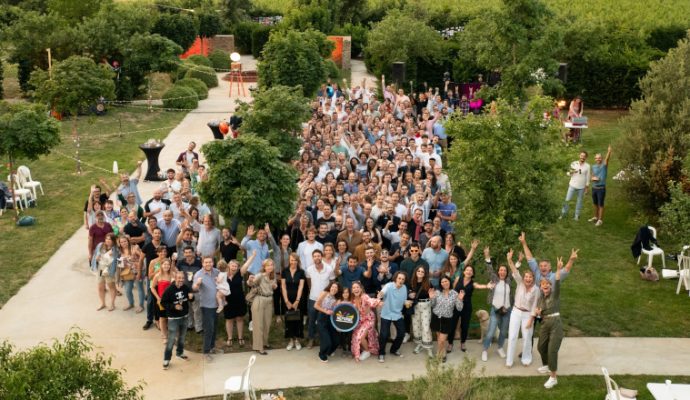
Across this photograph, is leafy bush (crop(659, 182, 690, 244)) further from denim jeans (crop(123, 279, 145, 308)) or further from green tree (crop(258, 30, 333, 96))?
green tree (crop(258, 30, 333, 96))

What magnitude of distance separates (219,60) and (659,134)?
26358 millimetres

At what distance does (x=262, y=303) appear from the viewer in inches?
470

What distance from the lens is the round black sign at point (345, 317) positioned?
38.2 ft

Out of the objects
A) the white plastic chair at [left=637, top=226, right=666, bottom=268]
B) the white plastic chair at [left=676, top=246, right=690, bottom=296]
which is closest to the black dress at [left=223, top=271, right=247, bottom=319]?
the white plastic chair at [left=676, top=246, right=690, bottom=296]

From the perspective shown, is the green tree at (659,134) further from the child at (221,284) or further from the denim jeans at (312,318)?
the child at (221,284)

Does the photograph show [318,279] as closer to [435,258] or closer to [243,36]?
[435,258]

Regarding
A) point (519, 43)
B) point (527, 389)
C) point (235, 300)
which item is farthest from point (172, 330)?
point (519, 43)

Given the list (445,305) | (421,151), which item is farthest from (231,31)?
(445,305)

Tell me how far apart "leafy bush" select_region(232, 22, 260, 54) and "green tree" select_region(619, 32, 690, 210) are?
95.3ft

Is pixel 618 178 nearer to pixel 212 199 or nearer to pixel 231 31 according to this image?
pixel 212 199

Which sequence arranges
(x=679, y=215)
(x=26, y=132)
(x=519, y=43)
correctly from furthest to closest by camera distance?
1. (x=519, y=43)
2. (x=26, y=132)
3. (x=679, y=215)

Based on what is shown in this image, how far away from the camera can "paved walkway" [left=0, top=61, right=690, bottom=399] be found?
1135cm

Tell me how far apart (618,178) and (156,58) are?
684 inches

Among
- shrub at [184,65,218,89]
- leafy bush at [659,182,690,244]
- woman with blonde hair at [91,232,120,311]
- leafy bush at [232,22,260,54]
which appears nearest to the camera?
woman with blonde hair at [91,232,120,311]
